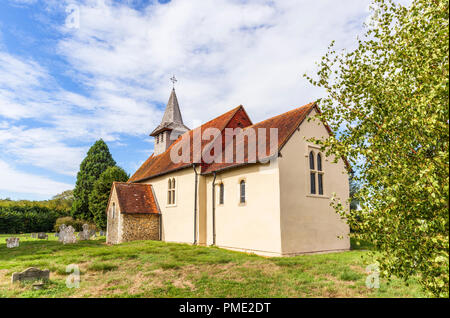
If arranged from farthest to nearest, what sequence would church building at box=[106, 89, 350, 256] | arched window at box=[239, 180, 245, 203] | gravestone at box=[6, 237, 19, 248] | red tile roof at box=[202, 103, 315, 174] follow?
gravestone at box=[6, 237, 19, 248] → arched window at box=[239, 180, 245, 203] → red tile roof at box=[202, 103, 315, 174] → church building at box=[106, 89, 350, 256]

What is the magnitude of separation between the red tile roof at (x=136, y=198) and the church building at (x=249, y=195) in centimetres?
8

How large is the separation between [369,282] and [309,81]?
19.7 ft

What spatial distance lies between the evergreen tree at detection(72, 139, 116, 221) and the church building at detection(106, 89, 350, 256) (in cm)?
2147

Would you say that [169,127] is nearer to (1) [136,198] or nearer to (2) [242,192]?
(1) [136,198]

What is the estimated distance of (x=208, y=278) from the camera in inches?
371

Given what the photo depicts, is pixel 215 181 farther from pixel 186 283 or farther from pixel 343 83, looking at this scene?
pixel 343 83

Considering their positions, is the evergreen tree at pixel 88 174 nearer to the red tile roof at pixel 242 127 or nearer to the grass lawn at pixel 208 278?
the red tile roof at pixel 242 127

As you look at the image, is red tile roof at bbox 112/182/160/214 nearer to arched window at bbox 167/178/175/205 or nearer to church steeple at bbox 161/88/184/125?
arched window at bbox 167/178/175/205

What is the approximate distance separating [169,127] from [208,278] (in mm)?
20596

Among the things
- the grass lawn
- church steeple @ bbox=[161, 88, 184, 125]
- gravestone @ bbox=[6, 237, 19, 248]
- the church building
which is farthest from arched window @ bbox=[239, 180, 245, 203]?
gravestone @ bbox=[6, 237, 19, 248]

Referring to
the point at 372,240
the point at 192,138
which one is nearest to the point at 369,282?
the point at 372,240

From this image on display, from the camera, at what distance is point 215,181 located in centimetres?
1792

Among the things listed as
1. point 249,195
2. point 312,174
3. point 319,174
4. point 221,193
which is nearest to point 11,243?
point 221,193

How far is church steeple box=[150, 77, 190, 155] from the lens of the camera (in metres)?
28.5
